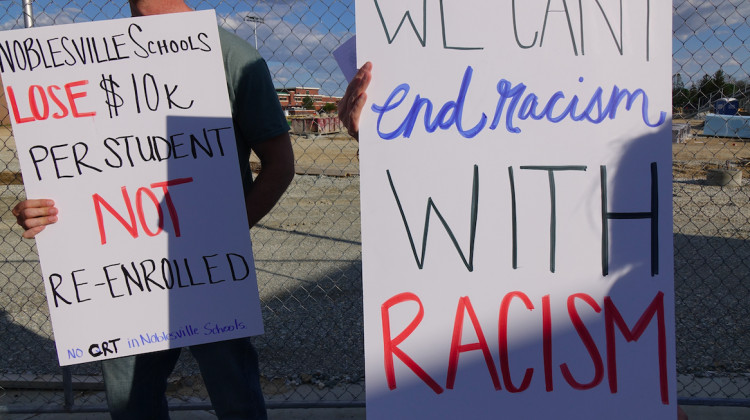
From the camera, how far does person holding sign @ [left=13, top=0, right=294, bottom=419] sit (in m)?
1.76

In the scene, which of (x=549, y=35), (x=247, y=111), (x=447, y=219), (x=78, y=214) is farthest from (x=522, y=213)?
(x=78, y=214)

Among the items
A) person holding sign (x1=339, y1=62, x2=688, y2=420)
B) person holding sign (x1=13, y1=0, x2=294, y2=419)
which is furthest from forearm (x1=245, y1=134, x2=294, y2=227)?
person holding sign (x1=339, y1=62, x2=688, y2=420)

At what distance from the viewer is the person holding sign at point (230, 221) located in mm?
1756

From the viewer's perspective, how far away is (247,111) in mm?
1759

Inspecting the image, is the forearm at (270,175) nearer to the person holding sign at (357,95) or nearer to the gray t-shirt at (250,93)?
the gray t-shirt at (250,93)

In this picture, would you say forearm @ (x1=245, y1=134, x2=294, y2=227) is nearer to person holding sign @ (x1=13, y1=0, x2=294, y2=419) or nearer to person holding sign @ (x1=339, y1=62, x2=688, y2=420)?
person holding sign @ (x1=13, y1=0, x2=294, y2=419)

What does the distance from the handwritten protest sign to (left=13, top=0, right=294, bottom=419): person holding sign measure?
45 centimetres

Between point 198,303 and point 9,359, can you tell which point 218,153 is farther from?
point 9,359

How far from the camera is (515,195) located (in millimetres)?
1454

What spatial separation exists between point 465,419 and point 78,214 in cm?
117

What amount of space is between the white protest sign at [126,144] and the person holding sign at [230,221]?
0.06 metres

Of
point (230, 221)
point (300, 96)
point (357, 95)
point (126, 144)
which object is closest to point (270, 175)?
point (230, 221)

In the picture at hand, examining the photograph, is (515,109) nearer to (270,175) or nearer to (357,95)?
(357,95)

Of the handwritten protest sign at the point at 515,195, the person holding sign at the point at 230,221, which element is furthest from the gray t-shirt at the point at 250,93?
the handwritten protest sign at the point at 515,195
